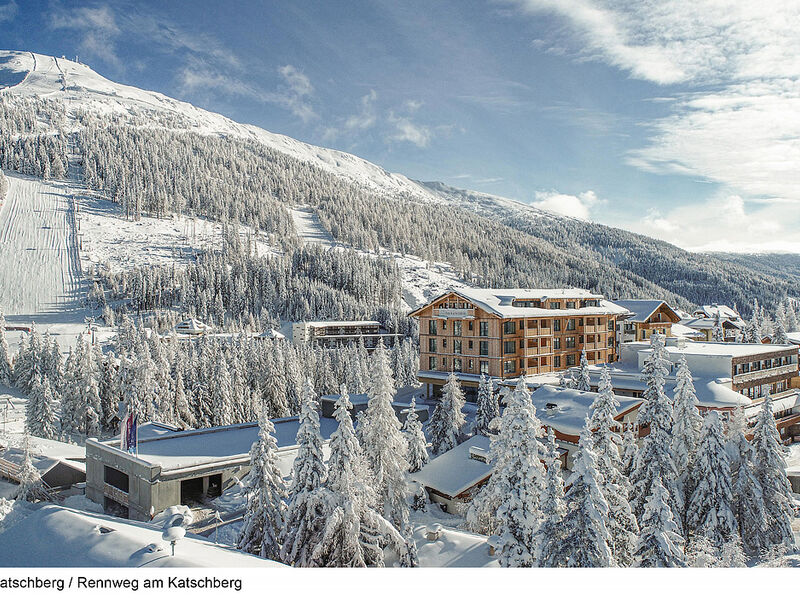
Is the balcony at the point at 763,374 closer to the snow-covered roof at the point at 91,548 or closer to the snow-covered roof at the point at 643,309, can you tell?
the snow-covered roof at the point at 643,309

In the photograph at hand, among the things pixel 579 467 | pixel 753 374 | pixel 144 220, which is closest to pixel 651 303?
pixel 753 374

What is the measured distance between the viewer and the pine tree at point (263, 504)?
14758 millimetres

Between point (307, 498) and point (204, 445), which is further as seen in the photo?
point (204, 445)

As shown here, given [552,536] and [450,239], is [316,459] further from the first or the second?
[450,239]

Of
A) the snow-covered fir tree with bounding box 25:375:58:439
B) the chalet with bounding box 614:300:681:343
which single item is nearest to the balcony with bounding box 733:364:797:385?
the chalet with bounding box 614:300:681:343

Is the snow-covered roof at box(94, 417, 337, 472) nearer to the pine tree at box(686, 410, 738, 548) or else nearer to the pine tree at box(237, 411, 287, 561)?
the pine tree at box(237, 411, 287, 561)

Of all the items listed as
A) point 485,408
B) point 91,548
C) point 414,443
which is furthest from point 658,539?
point 485,408

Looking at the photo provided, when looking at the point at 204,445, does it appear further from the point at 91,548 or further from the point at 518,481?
the point at 91,548

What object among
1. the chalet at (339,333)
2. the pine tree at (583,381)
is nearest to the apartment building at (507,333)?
the pine tree at (583,381)

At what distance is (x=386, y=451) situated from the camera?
2005 cm

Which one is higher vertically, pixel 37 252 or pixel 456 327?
pixel 37 252

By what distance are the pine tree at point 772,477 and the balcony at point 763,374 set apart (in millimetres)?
14714

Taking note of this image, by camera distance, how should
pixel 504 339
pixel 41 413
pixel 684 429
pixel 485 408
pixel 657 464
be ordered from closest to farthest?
pixel 657 464, pixel 684 429, pixel 485 408, pixel 504 339, pixel 41 413

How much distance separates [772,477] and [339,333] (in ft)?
327
